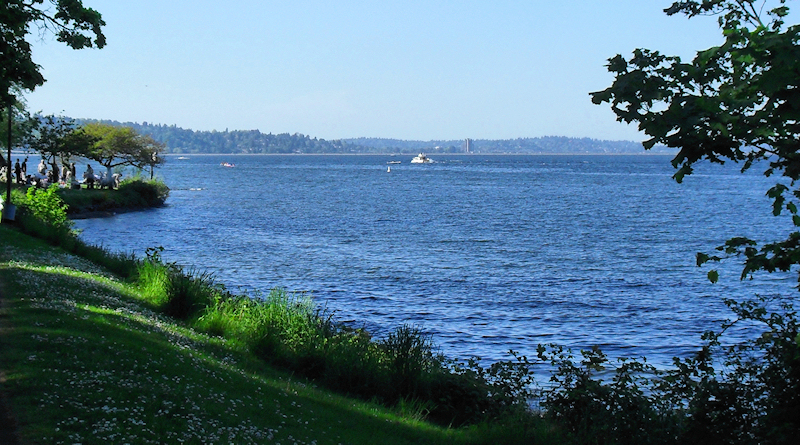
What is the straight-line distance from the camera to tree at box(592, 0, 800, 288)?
5.49 m

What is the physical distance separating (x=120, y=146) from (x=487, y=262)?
49.3 metres

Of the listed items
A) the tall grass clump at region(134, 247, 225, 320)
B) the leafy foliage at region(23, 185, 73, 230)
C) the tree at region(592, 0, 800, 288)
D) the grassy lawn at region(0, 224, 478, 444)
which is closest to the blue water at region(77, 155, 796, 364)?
the tall grass clump at region(134, 247, 225, 320)

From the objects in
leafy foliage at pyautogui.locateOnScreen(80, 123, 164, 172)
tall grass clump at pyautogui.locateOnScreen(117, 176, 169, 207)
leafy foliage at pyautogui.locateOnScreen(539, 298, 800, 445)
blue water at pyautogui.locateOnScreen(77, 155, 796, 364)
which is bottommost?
blue water at pyautogui.locateOnScreen(77, 155, 796, 364)

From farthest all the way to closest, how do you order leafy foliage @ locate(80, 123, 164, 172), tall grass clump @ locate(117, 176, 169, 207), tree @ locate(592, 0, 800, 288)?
leafy foliage @ locate(80, 123, 164, 172), tall grass clump @ locate(117, 176, 169, 207), tree @ locate(592, 0, 800, 288)

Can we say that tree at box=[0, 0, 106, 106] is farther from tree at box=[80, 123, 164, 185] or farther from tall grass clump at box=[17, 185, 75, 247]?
tree at box=[80, 123, 164, 185]

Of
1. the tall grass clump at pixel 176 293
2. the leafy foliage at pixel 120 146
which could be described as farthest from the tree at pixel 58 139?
the tall grass clump at pixel 176 293

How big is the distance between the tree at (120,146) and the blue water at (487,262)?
551 centimetres

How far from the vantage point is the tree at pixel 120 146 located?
7231cm

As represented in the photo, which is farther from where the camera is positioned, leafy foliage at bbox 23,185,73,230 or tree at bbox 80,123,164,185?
tree at bbox 80,123,164,185

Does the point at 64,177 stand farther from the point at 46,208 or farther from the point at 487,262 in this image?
the point at 487,262

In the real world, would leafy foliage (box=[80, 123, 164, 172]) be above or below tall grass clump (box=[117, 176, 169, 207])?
above

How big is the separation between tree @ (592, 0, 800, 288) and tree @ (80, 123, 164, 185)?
229 feet

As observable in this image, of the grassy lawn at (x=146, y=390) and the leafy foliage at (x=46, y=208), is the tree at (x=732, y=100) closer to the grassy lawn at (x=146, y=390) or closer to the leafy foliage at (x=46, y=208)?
the grassy lawn at (x=146, y=390)

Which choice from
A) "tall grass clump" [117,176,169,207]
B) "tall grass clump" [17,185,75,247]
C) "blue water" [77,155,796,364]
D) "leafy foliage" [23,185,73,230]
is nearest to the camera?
"blue water" [77,155,796,364]
